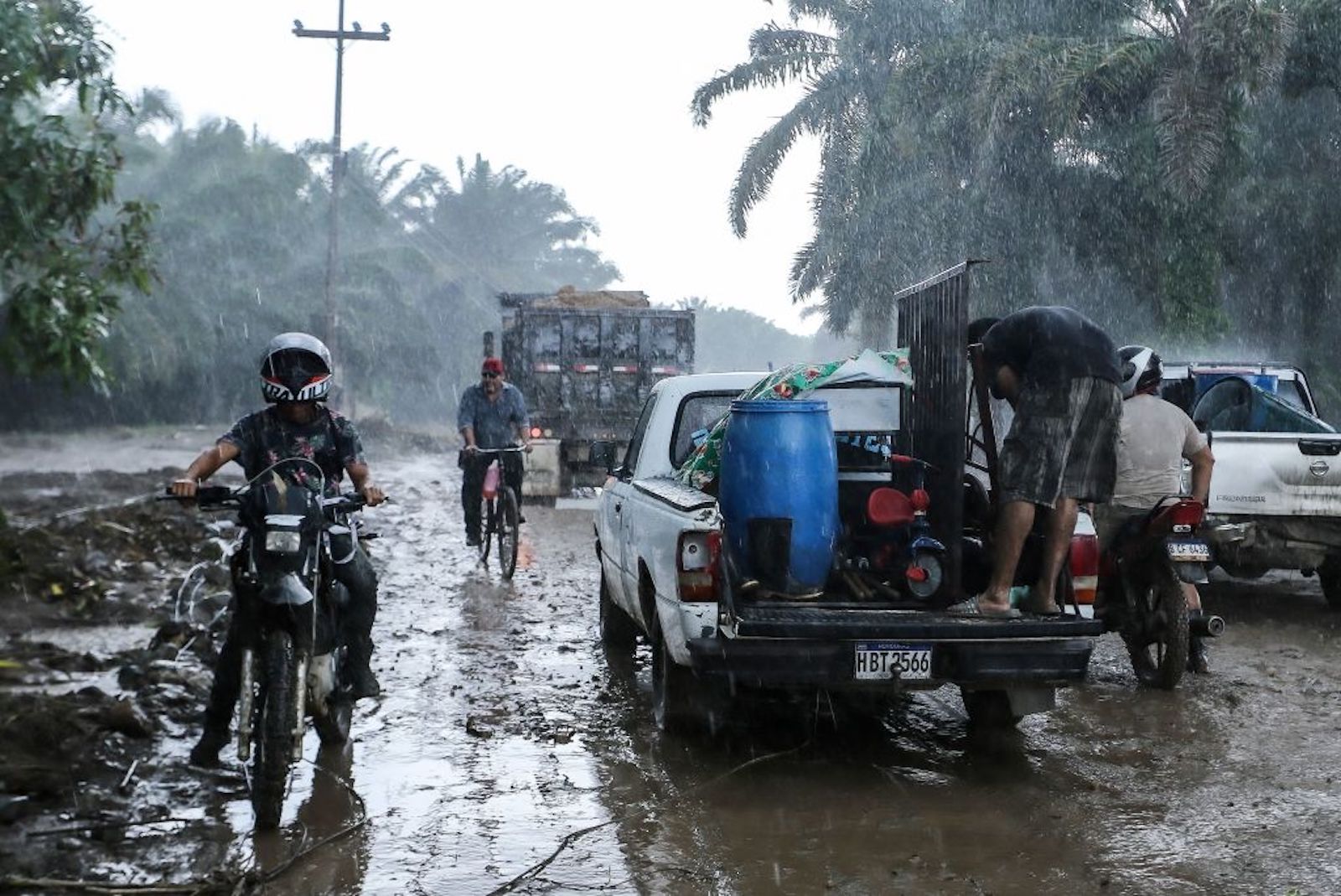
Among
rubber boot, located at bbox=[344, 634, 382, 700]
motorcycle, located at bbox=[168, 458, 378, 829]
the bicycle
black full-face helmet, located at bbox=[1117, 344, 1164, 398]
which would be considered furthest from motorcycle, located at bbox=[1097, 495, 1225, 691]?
the bicycle

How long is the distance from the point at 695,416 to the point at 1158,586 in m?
2.71

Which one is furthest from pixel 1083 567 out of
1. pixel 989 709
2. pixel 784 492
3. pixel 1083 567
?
pixel 784 492

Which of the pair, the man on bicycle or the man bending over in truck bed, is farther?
the man on bicycle

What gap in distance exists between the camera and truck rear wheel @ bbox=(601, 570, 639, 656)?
8.70 metres

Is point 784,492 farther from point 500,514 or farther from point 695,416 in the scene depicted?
point 500,514

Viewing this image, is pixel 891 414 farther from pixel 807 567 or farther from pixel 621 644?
pixel 621 644

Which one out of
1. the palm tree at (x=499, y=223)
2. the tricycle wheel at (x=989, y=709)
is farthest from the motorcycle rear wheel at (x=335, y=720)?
the palm tree at (x=499, y=223)

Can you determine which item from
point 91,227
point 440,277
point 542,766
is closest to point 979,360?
point 542,766

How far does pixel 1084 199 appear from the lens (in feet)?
78.9

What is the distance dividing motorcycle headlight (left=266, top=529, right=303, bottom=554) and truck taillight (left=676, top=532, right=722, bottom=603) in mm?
1538

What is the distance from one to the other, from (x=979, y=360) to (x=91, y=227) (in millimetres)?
35294

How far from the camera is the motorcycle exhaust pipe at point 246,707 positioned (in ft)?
17.0

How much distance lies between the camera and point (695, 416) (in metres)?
7.64

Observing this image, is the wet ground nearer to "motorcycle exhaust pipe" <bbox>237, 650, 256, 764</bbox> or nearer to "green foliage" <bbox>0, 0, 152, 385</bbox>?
"motorcycle exhaust pipe" <bbox>237, 650, 256, 764</bbox>
